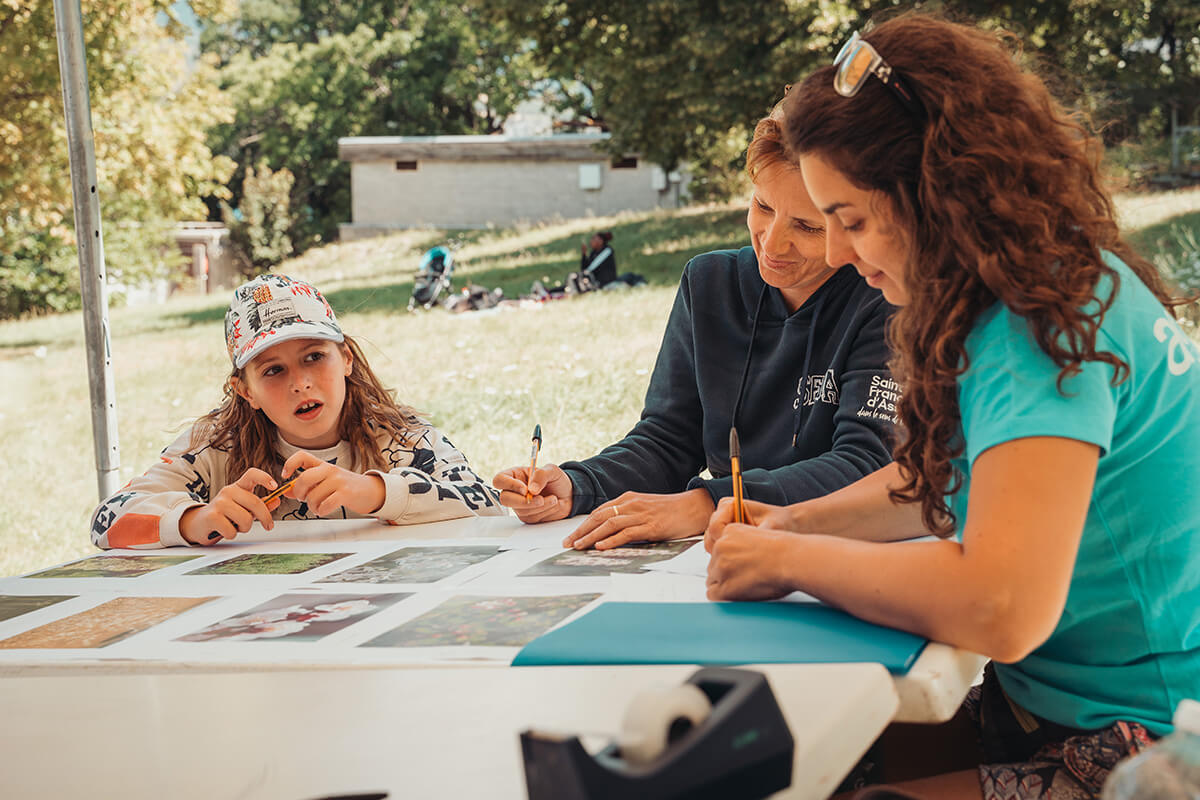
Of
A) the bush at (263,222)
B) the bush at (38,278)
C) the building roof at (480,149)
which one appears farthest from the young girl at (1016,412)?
the bush at (263,222)

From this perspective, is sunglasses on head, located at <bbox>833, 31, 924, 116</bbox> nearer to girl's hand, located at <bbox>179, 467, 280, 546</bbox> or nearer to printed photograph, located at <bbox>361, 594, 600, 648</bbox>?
printed photograph, located at <bbox>361, 594, 600, 648</bbox>

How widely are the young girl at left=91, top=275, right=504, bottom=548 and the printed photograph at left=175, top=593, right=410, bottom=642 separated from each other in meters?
0.55

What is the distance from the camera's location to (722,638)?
46.3 inches

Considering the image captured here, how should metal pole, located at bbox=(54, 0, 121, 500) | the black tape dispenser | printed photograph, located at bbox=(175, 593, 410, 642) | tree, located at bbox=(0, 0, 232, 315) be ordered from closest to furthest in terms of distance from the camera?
the black tape dispenser < printed photograph, located at bbox=(175, 593, 410, 642) < metal pole, located at bbox=(54, 0, 121, 500) < tree, located at bbox=(0, 0, 232, 315)

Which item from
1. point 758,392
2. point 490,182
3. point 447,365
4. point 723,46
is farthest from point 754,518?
point 490,182

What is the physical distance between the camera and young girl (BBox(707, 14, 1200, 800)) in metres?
1.11

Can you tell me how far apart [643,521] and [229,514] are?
80 cm

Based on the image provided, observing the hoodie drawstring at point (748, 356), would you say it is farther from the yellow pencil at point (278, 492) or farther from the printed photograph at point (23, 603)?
the printed photograph at point (23, 603)

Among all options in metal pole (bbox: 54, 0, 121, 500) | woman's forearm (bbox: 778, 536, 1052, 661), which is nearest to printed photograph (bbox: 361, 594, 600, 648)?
woman's forearm (bbox: 778, 536, 1052, 661)

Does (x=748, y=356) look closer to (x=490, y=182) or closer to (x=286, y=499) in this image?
(x=286, y=499)

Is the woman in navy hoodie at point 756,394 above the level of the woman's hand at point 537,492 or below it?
above

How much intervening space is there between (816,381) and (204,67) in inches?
638

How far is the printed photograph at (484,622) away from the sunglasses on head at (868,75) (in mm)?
681

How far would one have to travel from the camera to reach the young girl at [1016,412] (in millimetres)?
1107
